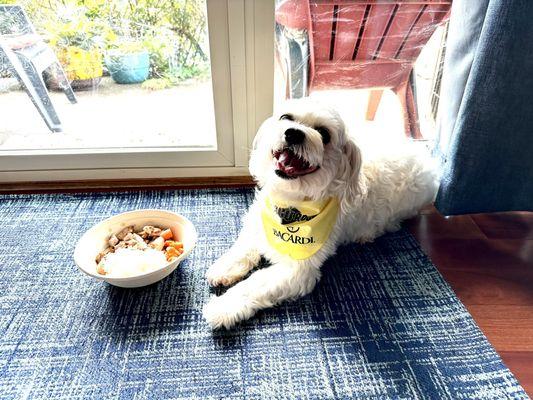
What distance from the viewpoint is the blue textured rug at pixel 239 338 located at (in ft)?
3.97

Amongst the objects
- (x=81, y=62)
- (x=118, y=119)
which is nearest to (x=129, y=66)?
(x=81, y=62)

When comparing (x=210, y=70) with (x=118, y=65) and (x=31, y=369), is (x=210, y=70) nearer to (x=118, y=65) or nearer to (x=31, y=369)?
(x=118, y=65)

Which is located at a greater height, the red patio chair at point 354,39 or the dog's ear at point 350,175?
the red patio chair at point 354,39

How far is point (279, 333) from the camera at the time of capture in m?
1.37

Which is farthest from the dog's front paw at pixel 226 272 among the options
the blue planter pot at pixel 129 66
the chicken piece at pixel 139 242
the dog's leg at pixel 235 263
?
the blue planter pot at pixel 129 66


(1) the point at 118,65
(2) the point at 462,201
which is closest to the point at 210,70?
(1) the point at 118,65

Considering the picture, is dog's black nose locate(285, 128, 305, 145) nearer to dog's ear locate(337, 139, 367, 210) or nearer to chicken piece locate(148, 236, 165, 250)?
dog's ear locate(337, 139, 367, 210)

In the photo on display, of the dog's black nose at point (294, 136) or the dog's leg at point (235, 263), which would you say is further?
the dog's leg at point (235, 263)

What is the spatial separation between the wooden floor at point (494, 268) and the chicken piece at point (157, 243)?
1.16 m

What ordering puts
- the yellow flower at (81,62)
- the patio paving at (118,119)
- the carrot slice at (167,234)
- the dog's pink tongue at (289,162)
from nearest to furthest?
the dog's pink tongue at (289,162) → the carrot slice at (167,234) → the yellow flower at (81,62) → the patio paving at (118,119)

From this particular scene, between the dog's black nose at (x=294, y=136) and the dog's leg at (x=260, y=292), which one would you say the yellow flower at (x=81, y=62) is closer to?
the dog's black nose at (x=294, y=136)

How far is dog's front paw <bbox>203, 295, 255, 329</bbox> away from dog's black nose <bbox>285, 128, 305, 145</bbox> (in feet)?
1.95

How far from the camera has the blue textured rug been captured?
1.21 m

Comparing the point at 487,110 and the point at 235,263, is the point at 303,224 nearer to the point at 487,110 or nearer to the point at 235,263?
the point at 235,263
